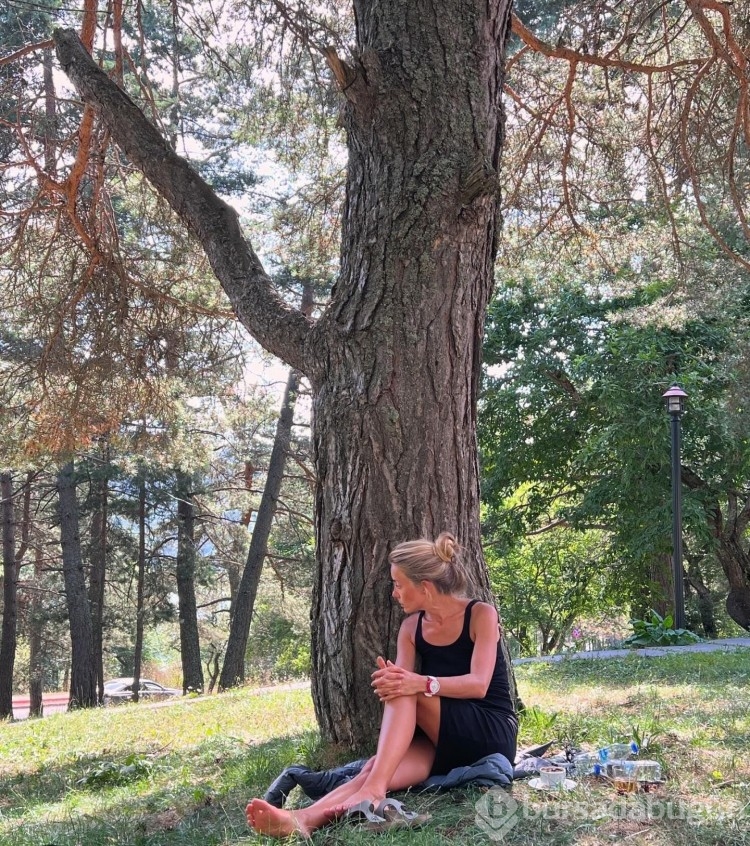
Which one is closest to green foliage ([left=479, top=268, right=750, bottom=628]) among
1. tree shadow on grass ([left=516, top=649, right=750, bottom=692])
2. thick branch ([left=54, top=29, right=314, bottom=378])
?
tree shadow on grass ([left=516, top=649, right=750, bottom=692])

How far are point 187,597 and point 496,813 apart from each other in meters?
17.9

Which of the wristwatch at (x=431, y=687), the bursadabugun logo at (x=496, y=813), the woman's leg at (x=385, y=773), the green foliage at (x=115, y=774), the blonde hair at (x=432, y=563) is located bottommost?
the green foliage at (x=115, y=774)

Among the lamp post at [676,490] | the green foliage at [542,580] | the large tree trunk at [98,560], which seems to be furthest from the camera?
the large tree trunk at [98,560]

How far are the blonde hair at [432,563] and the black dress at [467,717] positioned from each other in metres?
0.13

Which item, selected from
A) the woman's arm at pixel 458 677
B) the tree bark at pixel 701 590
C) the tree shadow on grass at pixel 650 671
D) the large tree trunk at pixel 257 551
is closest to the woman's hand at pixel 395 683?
the woman's arm at pixel 458 677

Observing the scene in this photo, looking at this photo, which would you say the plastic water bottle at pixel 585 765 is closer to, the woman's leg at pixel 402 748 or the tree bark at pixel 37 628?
the woman's leg at pixel 402 748

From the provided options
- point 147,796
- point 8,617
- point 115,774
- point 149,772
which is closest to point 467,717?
point 147,796

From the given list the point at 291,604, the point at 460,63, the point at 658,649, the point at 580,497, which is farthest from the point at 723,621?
the point at 460,63

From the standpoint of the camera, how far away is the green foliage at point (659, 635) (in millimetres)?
9867

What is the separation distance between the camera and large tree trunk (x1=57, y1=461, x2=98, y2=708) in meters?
15.8

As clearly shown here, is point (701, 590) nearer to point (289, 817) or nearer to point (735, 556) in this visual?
point (735, 556)

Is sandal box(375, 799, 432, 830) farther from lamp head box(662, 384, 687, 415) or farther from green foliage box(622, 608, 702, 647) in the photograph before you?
lamp head box(662, 384, 687, 415)

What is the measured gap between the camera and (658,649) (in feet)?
30.7

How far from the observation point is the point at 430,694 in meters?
3.46
